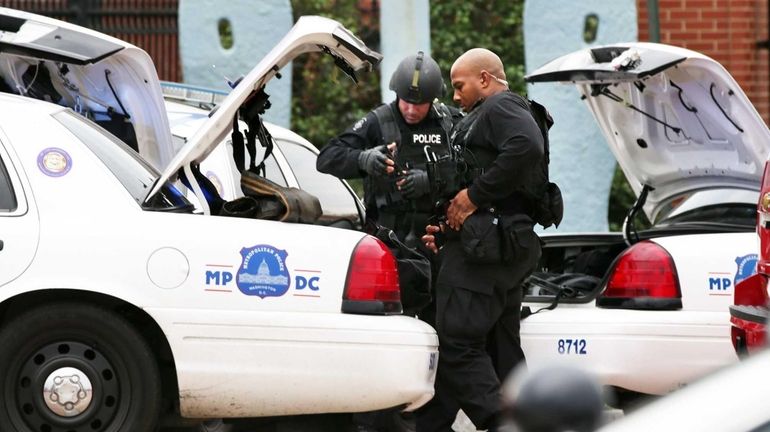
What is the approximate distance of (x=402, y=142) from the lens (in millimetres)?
6855

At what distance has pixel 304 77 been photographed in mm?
13375

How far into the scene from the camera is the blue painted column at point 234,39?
11695 millimetres

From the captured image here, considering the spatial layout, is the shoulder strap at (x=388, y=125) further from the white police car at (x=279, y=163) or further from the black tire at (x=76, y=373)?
the black tire at (x=76, y=373)

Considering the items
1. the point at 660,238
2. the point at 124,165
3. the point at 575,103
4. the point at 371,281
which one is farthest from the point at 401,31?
the point at 371,281

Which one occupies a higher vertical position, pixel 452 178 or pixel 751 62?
pixel 751 62

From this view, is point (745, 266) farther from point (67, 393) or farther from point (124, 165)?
point (67, 393)

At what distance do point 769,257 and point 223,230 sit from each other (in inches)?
80.4

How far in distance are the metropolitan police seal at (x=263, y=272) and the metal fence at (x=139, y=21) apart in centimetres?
737

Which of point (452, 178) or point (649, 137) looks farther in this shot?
point (649, 137)

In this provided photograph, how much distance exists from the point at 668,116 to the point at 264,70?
238 cm

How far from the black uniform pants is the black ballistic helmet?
2.34ft

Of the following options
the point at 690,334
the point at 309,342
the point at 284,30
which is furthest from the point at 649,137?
the point at 284,30

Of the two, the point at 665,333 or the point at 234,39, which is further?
the point at 234,39

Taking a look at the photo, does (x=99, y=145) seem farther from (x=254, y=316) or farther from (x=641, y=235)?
(x=641, y=235)
